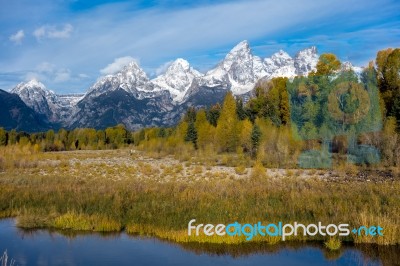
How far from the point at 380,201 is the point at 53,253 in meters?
11.9

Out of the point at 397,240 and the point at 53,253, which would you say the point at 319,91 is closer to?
the point at 397,240

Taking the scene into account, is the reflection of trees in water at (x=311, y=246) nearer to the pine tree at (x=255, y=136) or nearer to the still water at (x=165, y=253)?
the still water at (x=165, y=253)

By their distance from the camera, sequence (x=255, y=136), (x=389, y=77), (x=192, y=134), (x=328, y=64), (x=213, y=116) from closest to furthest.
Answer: (x=255, y=136) < (x=389, y=77) < (x=328, y=64) < (x=192, y=134) < (x=213, y=116)

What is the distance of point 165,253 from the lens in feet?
40.3

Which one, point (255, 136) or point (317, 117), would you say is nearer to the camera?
point (317, 117)

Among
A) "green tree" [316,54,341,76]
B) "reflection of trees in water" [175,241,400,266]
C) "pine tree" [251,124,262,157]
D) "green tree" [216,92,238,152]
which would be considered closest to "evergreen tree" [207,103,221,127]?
"green tree" [216,92,238,152]

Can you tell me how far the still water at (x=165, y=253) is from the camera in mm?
11422

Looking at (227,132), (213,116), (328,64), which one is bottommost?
(227,132)

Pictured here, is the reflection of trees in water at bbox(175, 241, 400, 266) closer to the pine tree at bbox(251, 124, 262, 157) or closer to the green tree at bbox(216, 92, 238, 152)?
the pine tree at bbox(251, 124, 262, 157)

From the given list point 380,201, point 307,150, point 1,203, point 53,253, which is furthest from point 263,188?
point 307,150

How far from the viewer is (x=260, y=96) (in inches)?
2359

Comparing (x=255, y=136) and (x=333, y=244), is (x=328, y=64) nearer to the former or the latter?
(x=255, y=136)

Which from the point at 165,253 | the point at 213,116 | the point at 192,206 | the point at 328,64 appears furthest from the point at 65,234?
the point at 213,116

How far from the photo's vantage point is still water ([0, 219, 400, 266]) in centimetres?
1142
